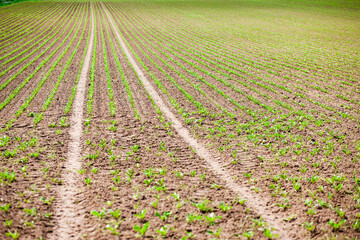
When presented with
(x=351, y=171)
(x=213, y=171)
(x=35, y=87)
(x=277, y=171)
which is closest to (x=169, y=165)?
(x=213, y=171)

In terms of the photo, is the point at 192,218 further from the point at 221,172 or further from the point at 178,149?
the point at 178,149

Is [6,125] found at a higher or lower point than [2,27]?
lower

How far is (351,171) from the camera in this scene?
21.8 feet

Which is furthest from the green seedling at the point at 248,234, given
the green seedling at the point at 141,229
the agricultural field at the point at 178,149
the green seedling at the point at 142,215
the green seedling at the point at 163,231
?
the green seedling at the point at 142,215

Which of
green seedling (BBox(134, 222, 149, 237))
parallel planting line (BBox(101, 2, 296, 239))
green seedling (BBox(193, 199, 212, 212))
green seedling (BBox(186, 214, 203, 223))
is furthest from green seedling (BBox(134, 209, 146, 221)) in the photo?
parallel planting line (BBox(101, 2, 296, 239))

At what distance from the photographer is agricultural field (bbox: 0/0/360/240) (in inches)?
198

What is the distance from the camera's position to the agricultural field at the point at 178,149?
504 centimetres

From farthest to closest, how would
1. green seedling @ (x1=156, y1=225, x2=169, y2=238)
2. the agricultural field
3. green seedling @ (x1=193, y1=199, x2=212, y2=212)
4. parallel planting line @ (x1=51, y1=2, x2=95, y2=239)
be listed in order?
green seedling @ (x1=193, y1=199, x2=212, y2=212)
the agricultural field
parallel planting line @ (x1=51, y1=2, x2=95, y2=239)
green seedling @ (x1=156, y1=225, x2=169, y2=238)

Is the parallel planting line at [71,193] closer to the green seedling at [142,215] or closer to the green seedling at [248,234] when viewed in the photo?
the green seedling at [142,215]

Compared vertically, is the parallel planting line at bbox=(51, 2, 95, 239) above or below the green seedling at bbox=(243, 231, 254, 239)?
above

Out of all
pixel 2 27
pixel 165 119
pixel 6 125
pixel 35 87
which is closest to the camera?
pixel 6 125

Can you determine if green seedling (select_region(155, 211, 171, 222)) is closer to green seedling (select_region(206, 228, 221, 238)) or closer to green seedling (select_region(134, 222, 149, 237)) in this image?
green seedling (select_region(134, 222, 149, 237))

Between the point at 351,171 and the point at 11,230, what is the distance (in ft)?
31.3

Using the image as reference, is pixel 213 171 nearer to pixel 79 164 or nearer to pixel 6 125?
pixel 79 164
